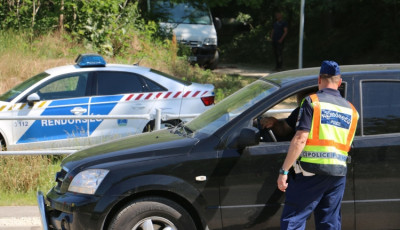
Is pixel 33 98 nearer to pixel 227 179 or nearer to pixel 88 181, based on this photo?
pixel 88 181

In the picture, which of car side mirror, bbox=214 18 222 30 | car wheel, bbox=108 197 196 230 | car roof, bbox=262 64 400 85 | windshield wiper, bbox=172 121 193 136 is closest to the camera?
car wheel, bbox=108 197 196 230

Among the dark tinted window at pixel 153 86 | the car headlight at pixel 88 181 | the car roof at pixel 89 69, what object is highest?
the car roof at pixel 89 69

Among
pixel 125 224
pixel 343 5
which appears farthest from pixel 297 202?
pixel 343 5

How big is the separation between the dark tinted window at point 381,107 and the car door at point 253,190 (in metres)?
0.46

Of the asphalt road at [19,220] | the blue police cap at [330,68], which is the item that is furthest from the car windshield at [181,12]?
the blue police cap at [330,68]

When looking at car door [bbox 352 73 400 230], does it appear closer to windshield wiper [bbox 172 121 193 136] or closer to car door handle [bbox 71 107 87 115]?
windshield wiper [bbox 172 121 193 136]

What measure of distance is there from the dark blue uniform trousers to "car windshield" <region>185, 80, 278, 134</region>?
895 millimetres

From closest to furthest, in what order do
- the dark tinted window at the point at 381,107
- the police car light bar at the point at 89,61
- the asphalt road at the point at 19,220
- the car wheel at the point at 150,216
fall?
the car wheel at the point at 150,216 < the dark tinted window at the point at 381,107 < the asphalt road at the point at 19,220 < the police car light bar at the point at 89,61

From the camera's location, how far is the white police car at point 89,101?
30.1ft

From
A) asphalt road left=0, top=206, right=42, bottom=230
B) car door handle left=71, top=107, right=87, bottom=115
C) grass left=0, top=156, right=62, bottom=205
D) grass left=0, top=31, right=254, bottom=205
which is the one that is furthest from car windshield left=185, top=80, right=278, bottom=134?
grass left=0, top=31, right=254, bottom=205

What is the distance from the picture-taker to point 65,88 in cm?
970

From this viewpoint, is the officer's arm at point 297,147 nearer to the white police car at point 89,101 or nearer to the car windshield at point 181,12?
the white police car at point 89,101

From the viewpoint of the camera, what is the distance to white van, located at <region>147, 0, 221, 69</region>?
19031mm

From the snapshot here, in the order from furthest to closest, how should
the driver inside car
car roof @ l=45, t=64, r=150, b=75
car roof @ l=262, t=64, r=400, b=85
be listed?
car roof @ l=45, t=64, r=150, b=75 → the driver inside car → car roof @ l=262, t=64, r=400, b=85
